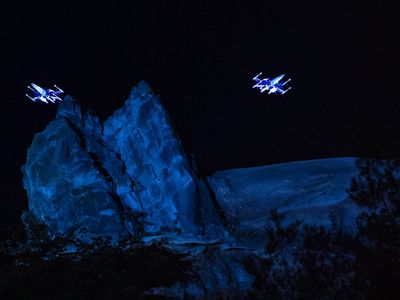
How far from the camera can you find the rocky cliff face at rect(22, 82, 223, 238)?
2328 inches

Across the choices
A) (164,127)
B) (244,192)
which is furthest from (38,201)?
(244,192)

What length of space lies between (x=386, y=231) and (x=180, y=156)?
46.0 metres

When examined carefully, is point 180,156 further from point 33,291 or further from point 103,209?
point 33,291

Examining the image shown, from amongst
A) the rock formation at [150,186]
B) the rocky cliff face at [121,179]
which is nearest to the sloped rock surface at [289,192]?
the rock formation at [150,186]

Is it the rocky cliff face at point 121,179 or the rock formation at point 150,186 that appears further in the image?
the rocky cliff face at point 121,179

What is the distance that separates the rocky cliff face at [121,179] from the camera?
59125 mm

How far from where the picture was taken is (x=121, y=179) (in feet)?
227

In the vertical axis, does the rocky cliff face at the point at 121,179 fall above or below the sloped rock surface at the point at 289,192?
above

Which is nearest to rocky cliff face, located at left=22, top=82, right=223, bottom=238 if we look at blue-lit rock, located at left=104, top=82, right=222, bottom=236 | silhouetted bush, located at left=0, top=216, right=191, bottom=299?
blue-lit rock, located at left=104, top=82, right=222, bottom=236

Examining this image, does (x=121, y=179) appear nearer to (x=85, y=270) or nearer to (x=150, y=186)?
(x=150, y=186)

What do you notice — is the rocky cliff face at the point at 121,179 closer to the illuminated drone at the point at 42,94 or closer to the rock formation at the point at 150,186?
the rock formation at the point at 150,186

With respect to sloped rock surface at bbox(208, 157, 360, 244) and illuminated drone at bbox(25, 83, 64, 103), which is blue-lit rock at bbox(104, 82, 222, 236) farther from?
illuminated drone at bbox(25, 83, 64, 103)

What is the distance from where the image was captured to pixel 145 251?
34.9 metres

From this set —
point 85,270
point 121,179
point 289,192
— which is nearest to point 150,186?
point 121,179
